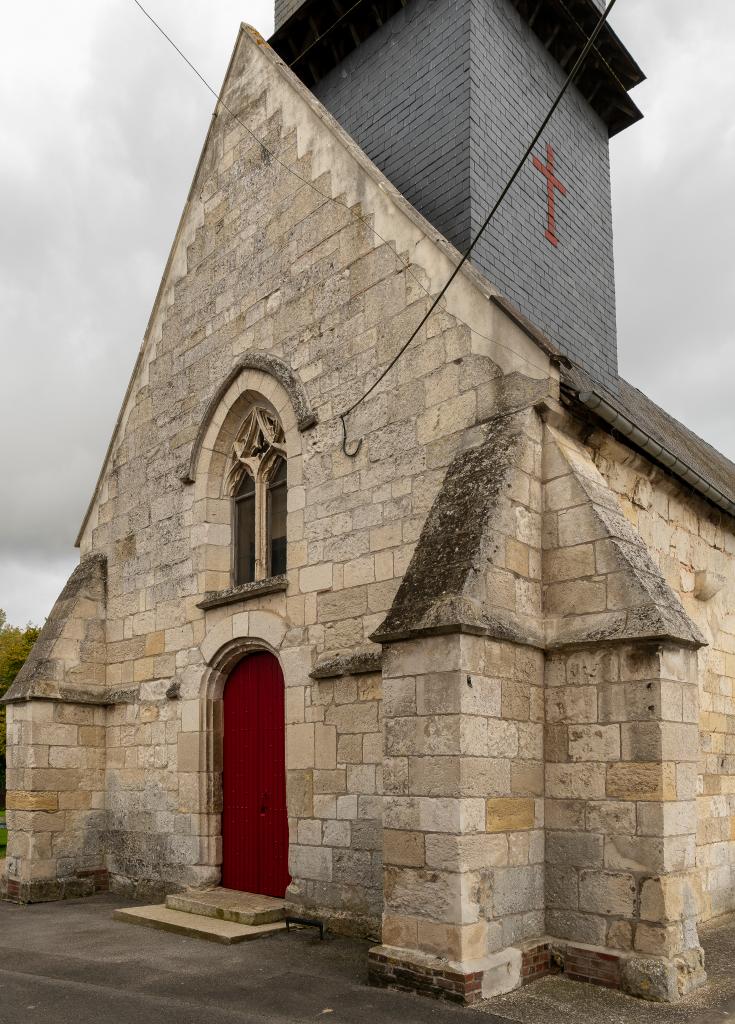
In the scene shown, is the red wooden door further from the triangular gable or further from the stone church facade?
the triangular gable

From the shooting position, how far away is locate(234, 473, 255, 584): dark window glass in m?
9.06

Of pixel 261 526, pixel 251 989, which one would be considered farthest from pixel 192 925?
pixel 261 526

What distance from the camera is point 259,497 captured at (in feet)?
29.0

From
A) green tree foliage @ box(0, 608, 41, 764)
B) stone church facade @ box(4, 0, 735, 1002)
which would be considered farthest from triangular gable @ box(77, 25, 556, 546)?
green tree foliage @ box(0, 608, 41, 764)

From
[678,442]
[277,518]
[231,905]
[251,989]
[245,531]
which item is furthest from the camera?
[678,442]

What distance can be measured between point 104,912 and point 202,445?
456cm

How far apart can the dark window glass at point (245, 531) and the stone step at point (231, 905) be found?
2.85 metres

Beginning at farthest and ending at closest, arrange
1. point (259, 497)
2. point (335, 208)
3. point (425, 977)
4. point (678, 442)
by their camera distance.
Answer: point (678, 442), point (259, 497), point (335, 208), point (425, 977)

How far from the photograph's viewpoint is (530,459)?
20.9ft

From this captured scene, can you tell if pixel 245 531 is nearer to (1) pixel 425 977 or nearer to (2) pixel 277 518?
(2) pixel 277 518

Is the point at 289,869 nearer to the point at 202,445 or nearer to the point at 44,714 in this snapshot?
the point at 44,714

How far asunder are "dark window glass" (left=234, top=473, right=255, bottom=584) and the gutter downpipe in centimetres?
379

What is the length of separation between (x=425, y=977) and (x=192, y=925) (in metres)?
2.71

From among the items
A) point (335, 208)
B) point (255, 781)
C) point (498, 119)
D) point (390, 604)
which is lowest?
point (255, 781)
